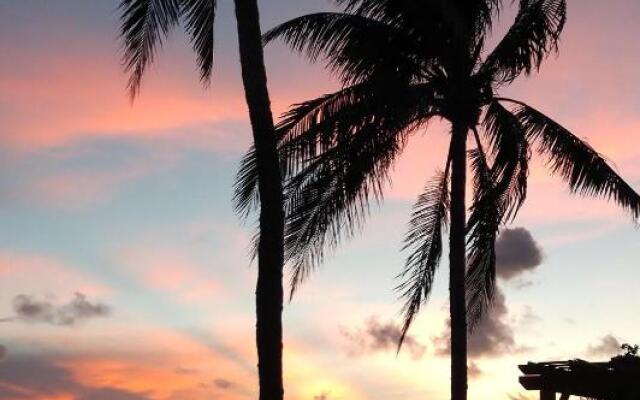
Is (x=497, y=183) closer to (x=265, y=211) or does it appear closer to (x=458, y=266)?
(x=458, y=266)

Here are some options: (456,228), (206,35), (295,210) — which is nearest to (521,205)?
(456,228)

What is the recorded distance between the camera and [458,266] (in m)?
19.0

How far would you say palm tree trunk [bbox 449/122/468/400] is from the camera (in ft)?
60.5

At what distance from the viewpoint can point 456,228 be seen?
19203 mm

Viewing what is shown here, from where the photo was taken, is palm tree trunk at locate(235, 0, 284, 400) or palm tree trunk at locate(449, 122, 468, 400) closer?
palm tree trunk at locate(235, 0, 284, 400)

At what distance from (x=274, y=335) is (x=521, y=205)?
29.4ft

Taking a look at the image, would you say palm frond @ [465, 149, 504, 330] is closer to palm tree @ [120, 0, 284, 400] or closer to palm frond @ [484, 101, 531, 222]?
palm frond @ [484, 101, 531, 222]

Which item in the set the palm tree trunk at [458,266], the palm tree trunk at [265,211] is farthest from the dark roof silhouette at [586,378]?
the palm tree trunk at [265,211]

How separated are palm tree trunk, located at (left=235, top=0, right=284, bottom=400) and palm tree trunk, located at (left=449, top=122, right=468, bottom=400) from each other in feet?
19.2

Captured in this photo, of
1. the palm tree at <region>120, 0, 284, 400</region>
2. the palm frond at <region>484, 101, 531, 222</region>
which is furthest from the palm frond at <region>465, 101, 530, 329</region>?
the palm tree at <region>120, 0, 284, 400</region>

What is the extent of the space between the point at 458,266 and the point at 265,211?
20.7 ft

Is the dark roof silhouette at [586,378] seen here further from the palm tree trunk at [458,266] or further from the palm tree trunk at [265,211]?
the palm tree trunk at [265,211]

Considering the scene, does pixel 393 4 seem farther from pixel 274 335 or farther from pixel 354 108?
pixel 274 335

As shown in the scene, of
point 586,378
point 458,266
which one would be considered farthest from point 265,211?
point 586,378
